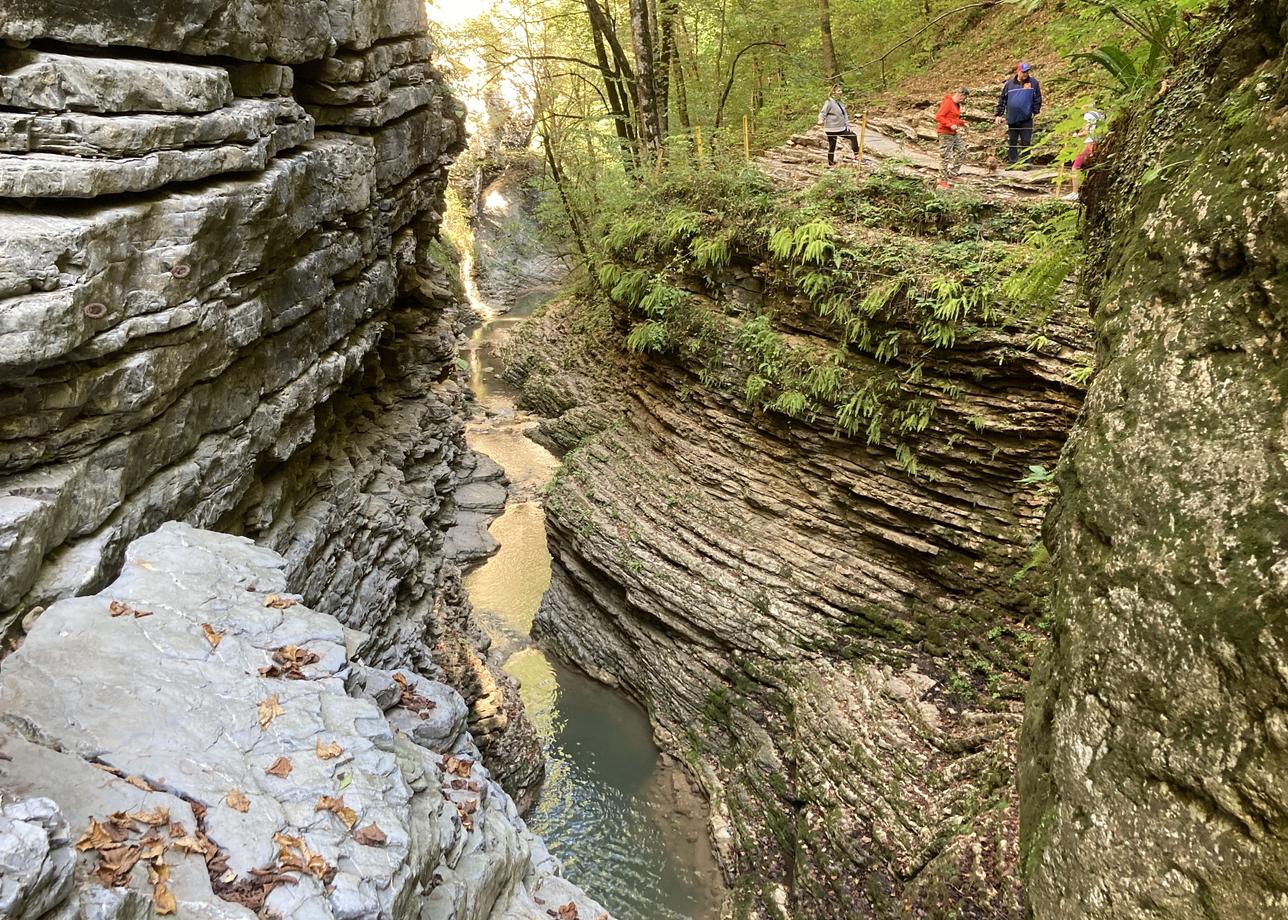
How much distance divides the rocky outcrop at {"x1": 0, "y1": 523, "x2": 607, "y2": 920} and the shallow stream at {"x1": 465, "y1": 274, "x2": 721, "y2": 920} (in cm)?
518

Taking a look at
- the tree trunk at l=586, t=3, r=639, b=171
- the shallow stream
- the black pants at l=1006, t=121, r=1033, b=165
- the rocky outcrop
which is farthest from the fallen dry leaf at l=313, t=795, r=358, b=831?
the tree trunk at l=586, t=3, r=639, b=171

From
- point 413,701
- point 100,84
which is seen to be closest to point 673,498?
point 413,701

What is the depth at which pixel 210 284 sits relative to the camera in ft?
18.8

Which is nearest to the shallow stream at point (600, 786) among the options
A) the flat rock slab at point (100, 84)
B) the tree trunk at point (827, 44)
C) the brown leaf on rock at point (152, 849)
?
the brown leaf on rock at point (152, 849)

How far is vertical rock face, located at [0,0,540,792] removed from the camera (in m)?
4.45

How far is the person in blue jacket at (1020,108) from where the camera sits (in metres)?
10.4

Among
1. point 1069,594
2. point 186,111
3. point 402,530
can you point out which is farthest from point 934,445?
point 186,111

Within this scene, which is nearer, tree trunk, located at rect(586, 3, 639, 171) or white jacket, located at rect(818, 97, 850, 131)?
white jacket, located at rect(818, 97, 850, 131)

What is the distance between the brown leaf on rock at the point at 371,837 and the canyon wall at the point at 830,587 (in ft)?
19.0

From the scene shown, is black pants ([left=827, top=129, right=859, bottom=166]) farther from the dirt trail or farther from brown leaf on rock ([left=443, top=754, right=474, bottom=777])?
brown leaf on rock ([left=443, top=754, right=474, bottom=777])

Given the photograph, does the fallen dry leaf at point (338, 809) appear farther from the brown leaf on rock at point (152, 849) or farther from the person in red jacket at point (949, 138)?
the person in red jacket at point (949, 138)

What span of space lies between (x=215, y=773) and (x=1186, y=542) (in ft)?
18.0

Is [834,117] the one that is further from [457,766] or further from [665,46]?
[457,766]

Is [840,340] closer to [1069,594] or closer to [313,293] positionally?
[1069,594]
